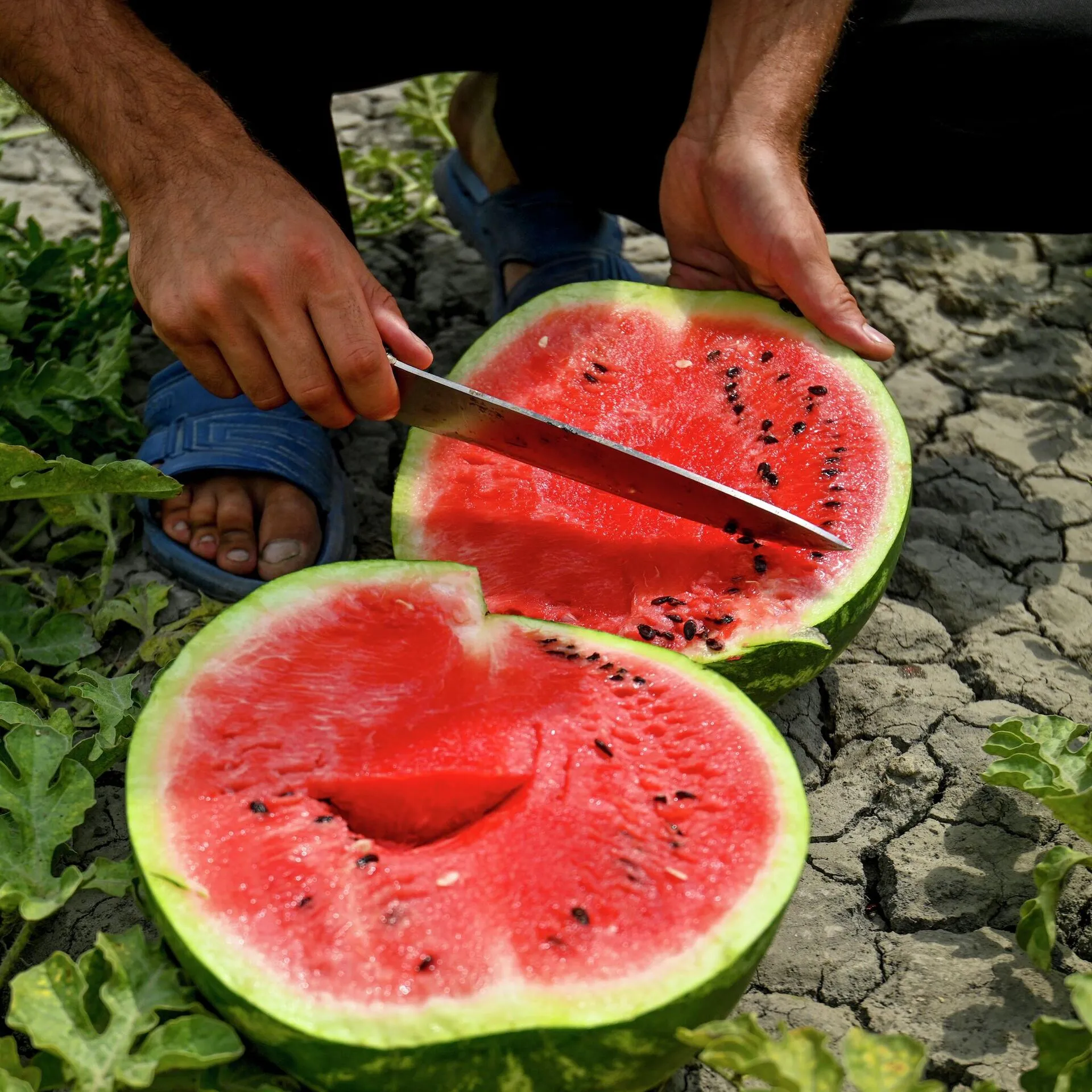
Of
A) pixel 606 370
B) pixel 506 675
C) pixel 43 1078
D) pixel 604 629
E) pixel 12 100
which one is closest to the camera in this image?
pixel 43 1078

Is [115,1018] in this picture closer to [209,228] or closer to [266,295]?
[266,295]

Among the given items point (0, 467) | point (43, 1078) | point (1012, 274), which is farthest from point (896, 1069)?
point (1012, 274)

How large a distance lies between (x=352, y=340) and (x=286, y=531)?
0.84m

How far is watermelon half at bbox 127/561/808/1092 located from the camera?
1519mm

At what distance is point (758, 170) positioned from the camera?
2.54m

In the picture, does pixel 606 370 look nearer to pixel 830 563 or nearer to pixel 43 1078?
pixel 830 563

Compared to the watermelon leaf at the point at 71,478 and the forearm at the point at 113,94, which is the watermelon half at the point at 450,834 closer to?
the watermelon leaf at the point at 71,478

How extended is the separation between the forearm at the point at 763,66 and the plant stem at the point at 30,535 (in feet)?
6.30

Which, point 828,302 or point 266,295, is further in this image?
point 828,302

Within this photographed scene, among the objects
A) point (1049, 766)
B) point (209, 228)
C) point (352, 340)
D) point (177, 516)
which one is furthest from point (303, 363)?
point (1049, 766)

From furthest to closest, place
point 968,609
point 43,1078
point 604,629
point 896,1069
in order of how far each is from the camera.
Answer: point 968,609 < point 604,629 < point 43,1078 < point 896,1069

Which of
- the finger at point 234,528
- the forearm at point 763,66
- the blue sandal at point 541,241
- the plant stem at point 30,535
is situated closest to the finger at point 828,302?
the forearm at point 763,66

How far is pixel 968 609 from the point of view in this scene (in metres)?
2.79

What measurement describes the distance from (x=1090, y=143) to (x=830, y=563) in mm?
1680
